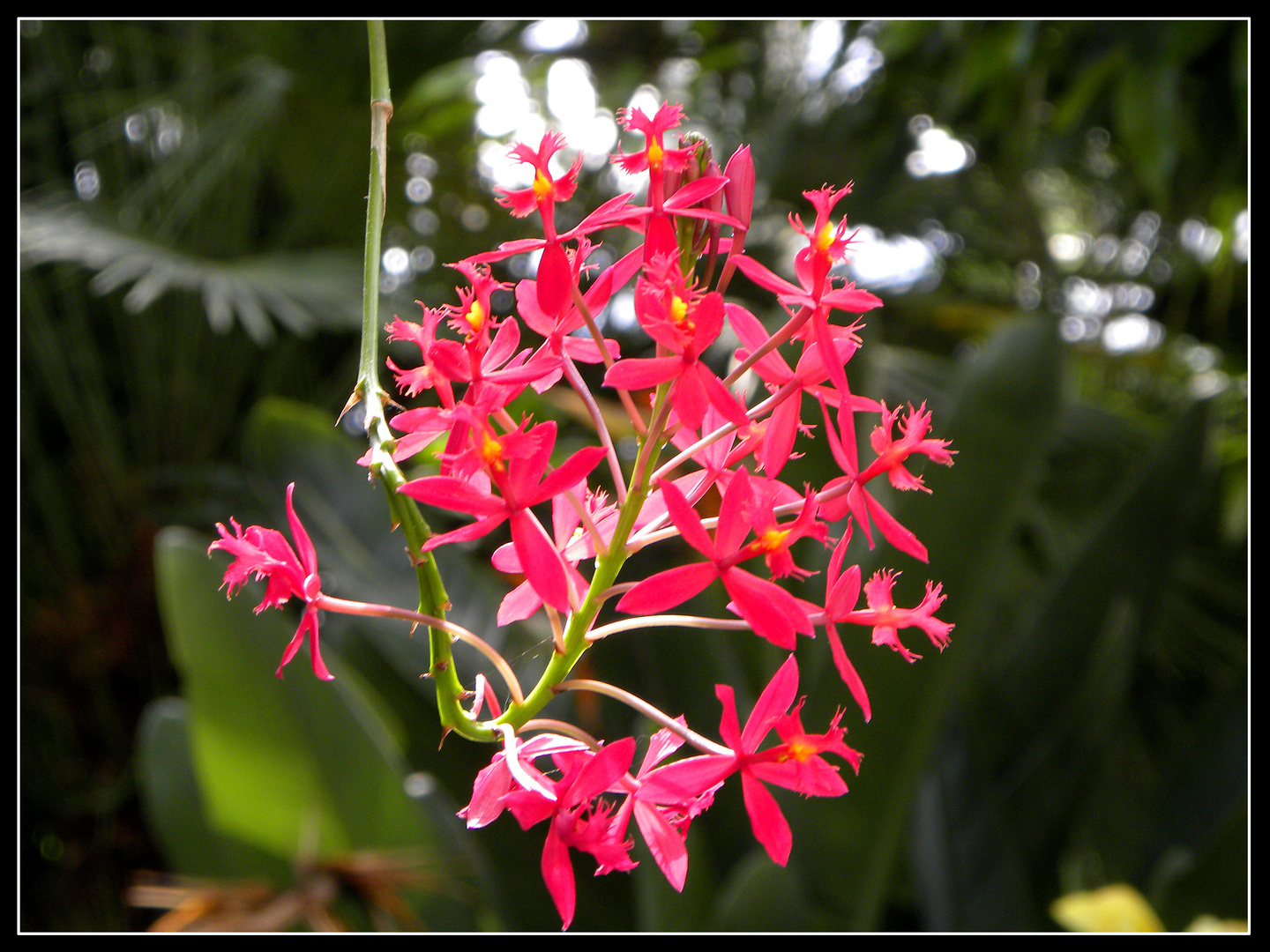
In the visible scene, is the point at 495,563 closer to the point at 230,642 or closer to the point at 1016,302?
→ the point at 230,642

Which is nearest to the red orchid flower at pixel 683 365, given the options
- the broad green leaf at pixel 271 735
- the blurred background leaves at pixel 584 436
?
the blurred background leaves at pixel 584 436

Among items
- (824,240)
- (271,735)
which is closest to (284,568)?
(824,240)

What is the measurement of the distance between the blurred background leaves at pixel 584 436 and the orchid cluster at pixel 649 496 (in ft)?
1.41

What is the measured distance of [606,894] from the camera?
895 millimetres

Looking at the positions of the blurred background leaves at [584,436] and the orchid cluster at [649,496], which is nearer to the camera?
the orchid cluster at [649,496]

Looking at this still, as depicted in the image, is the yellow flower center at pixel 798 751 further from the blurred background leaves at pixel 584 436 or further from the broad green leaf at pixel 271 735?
the broad green leaf at pixel 271 735

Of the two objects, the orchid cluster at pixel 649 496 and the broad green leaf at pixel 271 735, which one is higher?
the orchid cluster at pixel 649 496

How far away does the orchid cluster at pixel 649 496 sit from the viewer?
0.18 metres

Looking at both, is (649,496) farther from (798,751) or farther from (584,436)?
(584,436)

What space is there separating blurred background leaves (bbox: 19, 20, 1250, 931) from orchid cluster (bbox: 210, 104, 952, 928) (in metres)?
0.43

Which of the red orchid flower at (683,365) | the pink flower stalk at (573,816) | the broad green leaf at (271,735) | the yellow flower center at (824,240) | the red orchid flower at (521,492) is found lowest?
the broad green leaf at (271,735)

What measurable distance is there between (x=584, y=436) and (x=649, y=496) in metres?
0.72

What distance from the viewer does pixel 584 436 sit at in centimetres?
94

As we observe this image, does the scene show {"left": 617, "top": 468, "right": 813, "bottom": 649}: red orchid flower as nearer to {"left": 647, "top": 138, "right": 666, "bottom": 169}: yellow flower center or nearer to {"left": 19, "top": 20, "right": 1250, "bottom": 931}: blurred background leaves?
{"left": 647, "top": 138, "right": 666, "bottom": 169}: yellow flower center
